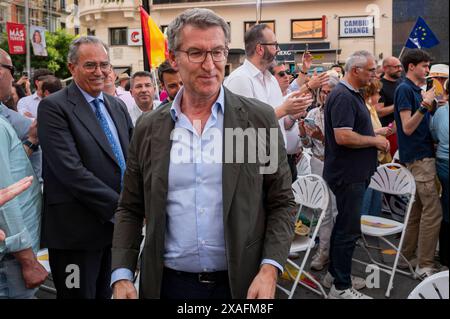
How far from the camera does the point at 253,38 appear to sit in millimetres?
3779

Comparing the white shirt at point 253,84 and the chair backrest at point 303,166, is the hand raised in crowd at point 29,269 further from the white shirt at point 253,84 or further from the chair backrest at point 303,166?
the chair backrest at point 303,166

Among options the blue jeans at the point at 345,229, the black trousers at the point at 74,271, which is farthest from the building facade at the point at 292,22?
the black trousers at the point at 74,271

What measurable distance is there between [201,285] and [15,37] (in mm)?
15890

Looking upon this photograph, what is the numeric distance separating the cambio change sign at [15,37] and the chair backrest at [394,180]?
13.9 meters

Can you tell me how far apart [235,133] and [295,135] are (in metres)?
2.55

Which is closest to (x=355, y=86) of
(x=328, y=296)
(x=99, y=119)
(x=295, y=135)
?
(x=295, y=135)

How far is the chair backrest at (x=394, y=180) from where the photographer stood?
4125mm

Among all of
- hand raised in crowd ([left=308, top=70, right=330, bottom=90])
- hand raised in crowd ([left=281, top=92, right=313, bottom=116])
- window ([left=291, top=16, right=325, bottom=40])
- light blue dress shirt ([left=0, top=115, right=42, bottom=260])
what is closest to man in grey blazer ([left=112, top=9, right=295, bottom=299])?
light blue dress shirt ([left=0, top=115, right=42, bottom=260])

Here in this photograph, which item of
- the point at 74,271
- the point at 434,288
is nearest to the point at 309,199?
the point at 74,271

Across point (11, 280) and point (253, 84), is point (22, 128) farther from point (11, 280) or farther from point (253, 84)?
point (253, 84)

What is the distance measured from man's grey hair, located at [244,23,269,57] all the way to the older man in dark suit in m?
1.35

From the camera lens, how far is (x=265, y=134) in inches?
70.8

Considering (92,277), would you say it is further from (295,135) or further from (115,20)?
(115,20)

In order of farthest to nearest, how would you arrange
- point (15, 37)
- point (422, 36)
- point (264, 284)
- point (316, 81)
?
point (15, 37) < point (422, 36) < point (316, 81) < point (264, 284)
